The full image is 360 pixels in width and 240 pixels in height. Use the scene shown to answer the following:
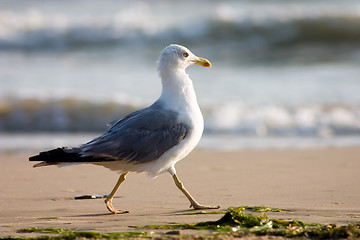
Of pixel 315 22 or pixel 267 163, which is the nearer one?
pixel 267 163

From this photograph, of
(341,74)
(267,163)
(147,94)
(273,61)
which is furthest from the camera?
(273,61)

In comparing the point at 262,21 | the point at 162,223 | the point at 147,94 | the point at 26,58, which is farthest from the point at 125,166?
the point at 262,21

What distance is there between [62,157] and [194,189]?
163 cm

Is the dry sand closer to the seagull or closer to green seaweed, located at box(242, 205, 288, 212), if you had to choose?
green seaweed, located at box(242, 205, 288, 212)

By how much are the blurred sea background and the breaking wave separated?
2 cm

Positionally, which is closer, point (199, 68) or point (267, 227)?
point (267, 227)

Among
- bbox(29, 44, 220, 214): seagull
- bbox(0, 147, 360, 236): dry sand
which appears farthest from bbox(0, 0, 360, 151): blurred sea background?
bbox(29, 44, 220, 214): seagull

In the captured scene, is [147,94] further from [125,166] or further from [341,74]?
[125,166]

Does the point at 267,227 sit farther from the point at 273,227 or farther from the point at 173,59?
the point at 173,59

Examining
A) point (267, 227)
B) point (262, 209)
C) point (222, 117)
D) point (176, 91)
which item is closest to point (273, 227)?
point (267, 227)

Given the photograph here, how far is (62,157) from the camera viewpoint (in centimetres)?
461

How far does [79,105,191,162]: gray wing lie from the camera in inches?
190

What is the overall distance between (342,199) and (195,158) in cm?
274

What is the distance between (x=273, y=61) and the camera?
51.9ft
